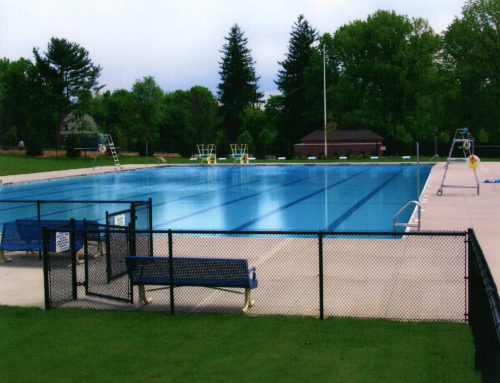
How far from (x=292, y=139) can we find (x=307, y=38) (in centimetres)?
1361

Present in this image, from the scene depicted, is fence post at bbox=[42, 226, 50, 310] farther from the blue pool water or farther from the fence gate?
the blue pool water

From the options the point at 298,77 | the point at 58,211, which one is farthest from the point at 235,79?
the point at 58,211

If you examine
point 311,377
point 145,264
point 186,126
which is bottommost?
point 311,377

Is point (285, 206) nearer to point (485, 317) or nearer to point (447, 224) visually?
point (447, 224)

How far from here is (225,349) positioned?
5.91 m

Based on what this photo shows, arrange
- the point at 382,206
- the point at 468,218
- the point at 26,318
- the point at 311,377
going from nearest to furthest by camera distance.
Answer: the point at 311,377
the point at 26,318
the point at 468,218
the point at 382,206

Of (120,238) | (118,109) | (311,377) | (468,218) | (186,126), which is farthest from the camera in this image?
(118,109)

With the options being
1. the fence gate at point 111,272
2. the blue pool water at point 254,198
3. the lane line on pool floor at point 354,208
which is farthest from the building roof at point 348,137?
the fence gate at point 111,272

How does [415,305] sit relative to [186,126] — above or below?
below

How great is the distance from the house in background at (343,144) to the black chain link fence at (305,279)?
45.8 metres

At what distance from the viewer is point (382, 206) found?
19781mm

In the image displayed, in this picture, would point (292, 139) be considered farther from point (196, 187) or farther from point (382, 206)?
point (382, 206)

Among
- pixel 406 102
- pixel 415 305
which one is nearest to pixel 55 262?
pixel 415 305

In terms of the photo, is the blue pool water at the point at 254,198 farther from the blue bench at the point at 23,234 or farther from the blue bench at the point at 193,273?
the blue bench at the point at 193,273
